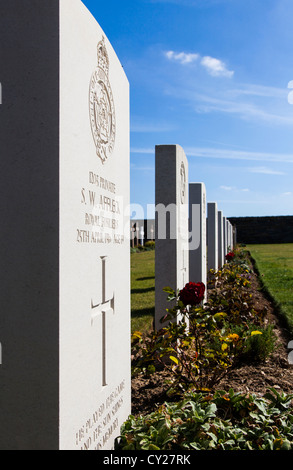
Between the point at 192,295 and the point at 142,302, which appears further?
the point at 142,302

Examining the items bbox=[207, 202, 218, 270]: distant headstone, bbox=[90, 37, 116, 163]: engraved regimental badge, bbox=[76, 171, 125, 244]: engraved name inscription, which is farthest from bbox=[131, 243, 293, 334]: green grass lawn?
bbox=[90, 37, 116, 163]: engraved regimental badge

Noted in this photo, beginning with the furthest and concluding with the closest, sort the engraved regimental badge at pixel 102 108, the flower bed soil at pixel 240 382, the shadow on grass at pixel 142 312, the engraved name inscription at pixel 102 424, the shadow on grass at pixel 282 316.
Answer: the shadow on grass at pixel 142 312 < the shadow on grass at pixel 282 316 < the flower bed soil at pixel 240 382 < the engraved regimental badge at pixel 102 108 < the engraved name inscription at pixel 102 424

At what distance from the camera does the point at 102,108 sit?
2119 mm

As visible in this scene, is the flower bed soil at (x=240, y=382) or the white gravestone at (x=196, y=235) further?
the white gravestone at (x=196, y=235)

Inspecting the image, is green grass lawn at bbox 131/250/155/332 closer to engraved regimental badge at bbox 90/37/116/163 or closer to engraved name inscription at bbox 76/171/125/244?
engraved name inscription at bbox 76/171/125/244

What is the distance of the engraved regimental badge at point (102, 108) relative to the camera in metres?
1.98

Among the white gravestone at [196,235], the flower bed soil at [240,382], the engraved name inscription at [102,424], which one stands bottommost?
the flower bed soil at [240,382]

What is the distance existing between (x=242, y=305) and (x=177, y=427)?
352 centimetres

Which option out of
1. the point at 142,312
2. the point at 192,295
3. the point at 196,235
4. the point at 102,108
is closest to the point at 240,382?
the point at 192,295

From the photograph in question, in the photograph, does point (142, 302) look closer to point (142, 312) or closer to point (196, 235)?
point (142, 312)
